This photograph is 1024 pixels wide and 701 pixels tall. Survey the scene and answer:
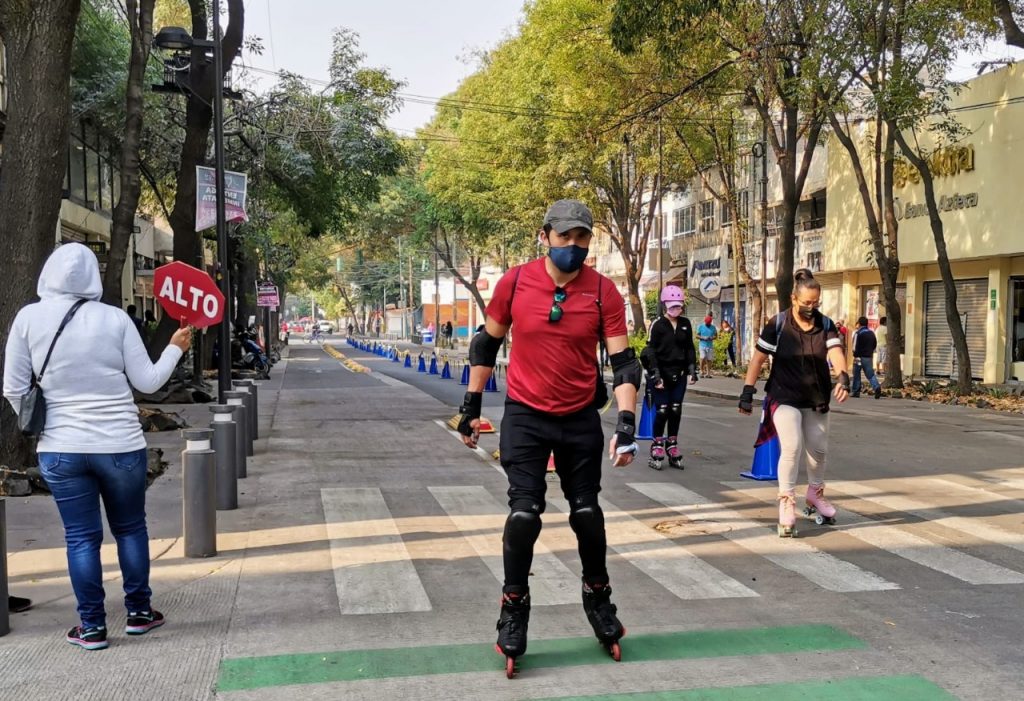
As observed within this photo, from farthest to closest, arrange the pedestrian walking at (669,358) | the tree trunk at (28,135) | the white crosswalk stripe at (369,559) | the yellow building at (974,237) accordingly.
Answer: the yellow building at (974,237), the pedestrian walking at (669,358), the tree trunk at (28,135), the white crosswalk stripe at (369,559)

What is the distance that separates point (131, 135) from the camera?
13.1 metres

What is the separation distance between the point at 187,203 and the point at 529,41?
48.9 feet

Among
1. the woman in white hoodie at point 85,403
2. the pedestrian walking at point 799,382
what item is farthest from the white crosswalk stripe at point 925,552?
the woman in white hoodie at point 85,403

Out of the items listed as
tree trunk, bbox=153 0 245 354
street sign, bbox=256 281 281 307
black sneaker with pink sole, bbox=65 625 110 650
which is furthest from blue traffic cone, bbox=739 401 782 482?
street sign, bbox=256 281 281 307

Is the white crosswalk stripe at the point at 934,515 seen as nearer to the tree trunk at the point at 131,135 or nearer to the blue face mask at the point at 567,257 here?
the blue face mask at the point at 567,257

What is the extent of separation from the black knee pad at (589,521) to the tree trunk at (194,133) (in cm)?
1478

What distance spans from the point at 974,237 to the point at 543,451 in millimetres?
23487

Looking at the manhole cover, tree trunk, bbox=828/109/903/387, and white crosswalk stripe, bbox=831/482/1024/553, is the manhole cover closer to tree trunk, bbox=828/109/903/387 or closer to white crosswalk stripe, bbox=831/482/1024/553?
white crosswalk stripe, bbox=831/482/1024/553

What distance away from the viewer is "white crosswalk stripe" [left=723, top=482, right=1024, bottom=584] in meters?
6.33

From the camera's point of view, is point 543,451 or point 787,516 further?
point 787,516

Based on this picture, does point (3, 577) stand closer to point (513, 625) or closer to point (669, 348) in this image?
point (513, 625)

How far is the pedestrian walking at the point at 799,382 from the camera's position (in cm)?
749

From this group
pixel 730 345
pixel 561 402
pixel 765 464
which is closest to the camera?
pixel 561 402

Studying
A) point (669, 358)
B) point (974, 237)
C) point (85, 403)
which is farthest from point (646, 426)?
point (974, 237)
